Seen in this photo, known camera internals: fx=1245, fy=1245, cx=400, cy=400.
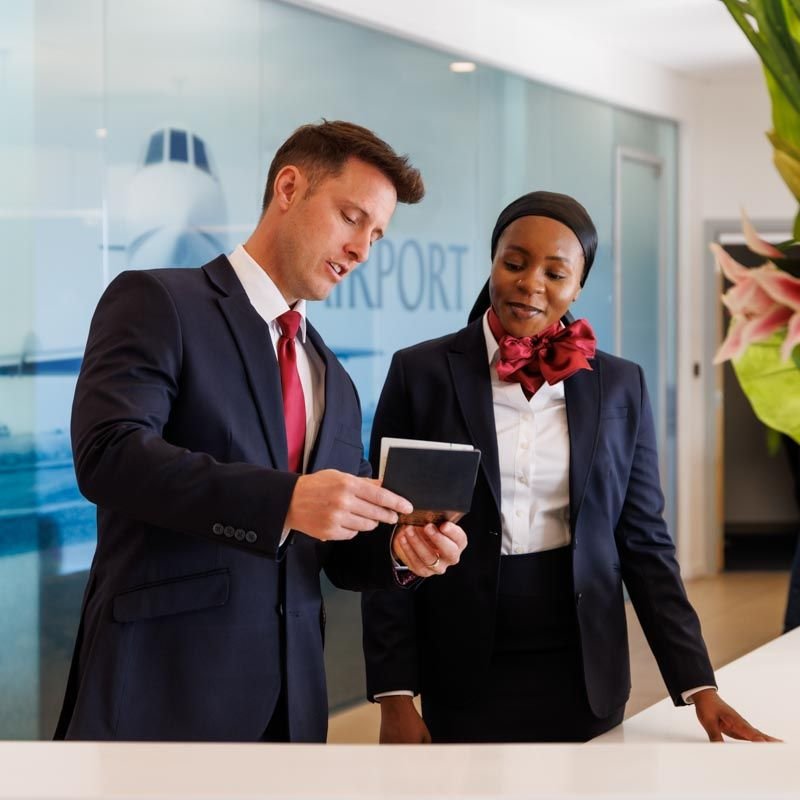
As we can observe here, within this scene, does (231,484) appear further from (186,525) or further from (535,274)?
(535,274)

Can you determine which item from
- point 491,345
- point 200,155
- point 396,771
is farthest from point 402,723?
point 200,155

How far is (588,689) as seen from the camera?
88.9 inches

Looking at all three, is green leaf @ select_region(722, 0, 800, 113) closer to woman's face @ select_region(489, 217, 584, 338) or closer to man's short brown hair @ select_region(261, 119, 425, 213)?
man's short brown hair @ select_region(261, 119, 425, 213)

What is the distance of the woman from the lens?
7.52 feet

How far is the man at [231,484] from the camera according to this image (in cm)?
179

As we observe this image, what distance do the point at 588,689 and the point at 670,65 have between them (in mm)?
7638

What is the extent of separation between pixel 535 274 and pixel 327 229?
0.44 m

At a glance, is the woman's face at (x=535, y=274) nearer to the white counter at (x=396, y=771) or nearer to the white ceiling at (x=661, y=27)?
the white counter at (x=396, y=771)

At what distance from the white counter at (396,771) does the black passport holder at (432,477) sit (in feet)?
2.01

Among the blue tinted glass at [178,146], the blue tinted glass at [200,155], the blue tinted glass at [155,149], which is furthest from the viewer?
the blue tinted glass at [200,155]

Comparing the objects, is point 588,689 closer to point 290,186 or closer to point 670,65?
point 290,186

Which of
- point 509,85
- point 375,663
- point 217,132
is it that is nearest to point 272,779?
point 375,663

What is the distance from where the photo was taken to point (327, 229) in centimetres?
212

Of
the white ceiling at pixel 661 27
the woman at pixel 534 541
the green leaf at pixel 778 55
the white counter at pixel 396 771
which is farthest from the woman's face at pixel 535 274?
the white ceiling at pixel 661 27
